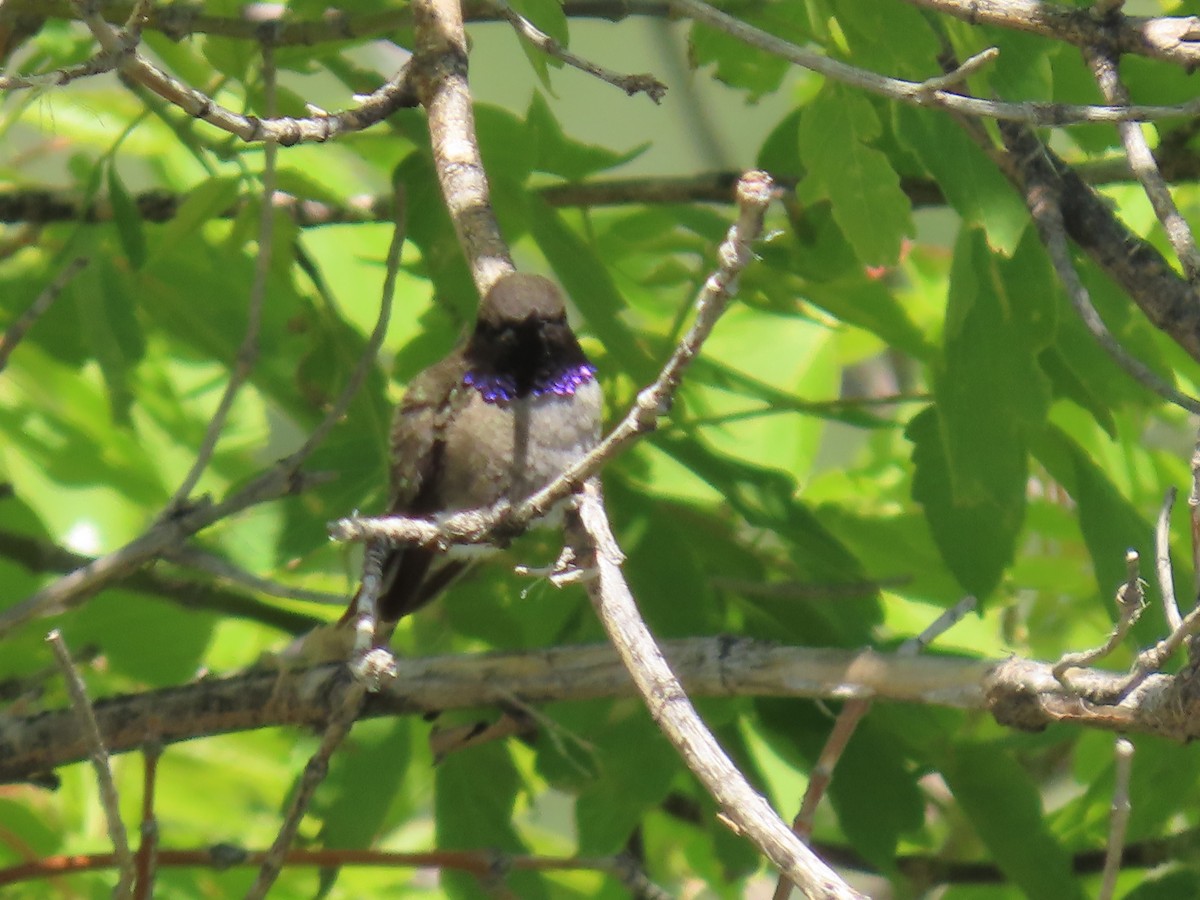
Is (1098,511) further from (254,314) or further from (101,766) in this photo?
(101,766)

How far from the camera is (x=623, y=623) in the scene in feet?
6.35

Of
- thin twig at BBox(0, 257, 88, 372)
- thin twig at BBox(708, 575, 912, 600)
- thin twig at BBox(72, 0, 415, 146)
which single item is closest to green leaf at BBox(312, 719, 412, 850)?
thin twig at BBox(708, 575, 912, 600)

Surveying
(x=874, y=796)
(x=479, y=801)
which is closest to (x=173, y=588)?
(x=479, y=801)

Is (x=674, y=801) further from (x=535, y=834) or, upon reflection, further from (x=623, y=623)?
(x=623, y=623)

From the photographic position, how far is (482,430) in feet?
11.2

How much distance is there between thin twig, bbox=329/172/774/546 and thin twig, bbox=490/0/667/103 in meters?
0.56

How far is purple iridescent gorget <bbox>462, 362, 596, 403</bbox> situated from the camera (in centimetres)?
330

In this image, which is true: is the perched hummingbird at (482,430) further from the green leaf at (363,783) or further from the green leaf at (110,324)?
the green leaf at (110,324)

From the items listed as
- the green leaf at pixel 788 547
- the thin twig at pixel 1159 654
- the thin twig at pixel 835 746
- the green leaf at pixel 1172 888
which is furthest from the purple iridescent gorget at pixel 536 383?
the green leaf at pixel 1172 888

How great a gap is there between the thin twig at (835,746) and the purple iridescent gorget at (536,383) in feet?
3.11

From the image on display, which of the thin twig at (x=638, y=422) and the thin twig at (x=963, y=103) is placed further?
the thin twig at (x=963, y=103)

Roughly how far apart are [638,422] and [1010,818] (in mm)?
1750

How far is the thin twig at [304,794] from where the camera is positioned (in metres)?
2.53

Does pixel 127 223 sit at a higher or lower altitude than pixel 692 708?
higher
